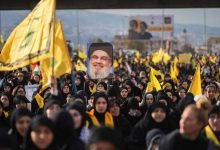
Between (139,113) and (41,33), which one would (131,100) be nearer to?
(139,113)

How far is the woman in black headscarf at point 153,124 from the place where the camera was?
776cm

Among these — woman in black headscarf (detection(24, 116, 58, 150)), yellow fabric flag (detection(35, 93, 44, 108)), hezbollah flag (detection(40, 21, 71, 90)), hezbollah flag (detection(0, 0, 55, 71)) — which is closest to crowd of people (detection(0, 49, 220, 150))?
woman in black headscarf (detection(24, 116, 58, 150))

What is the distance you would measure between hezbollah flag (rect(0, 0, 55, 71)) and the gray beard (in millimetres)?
3931

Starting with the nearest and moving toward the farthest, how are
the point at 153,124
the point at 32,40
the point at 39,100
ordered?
the point at 153,124, the point at 32,40, the point at 39,100

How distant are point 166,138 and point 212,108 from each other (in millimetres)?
1629

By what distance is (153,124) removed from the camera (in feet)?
25.6

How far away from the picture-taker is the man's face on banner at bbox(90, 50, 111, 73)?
1378 centimetres

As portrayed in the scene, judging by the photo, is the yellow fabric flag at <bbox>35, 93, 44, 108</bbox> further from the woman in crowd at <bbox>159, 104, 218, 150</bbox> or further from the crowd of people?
the woman in crowd at <bbox>159, 104, 218, 150</bbox>

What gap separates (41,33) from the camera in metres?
9.79

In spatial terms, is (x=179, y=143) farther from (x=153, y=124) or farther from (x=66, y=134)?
(x=153, y=124)

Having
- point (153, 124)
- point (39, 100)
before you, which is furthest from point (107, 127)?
point (39, 100)

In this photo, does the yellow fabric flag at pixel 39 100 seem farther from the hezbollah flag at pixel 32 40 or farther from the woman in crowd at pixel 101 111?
the woman in crowd at pixel 101 111

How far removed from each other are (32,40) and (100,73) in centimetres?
431

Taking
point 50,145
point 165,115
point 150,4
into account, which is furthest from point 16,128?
point 150,4
